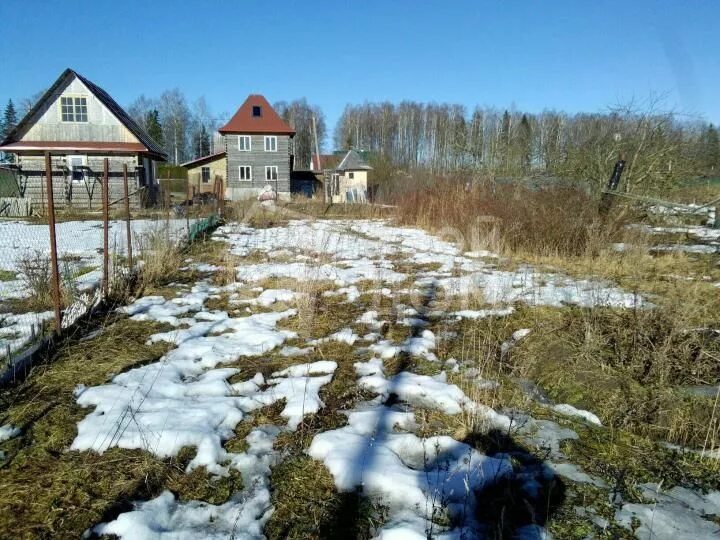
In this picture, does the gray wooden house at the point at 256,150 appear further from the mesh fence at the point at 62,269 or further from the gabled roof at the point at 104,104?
the mesh fence at the point at 62,269

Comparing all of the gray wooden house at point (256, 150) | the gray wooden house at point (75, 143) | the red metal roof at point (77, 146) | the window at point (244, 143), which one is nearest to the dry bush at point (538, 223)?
the gray wooden house at point (75, 143)

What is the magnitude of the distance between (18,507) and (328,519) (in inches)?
52.0

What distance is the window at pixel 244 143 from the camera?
31734 millimetres

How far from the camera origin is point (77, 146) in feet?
67.9

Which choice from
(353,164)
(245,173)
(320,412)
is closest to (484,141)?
(353,164)

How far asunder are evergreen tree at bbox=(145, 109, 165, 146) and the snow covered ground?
216ft

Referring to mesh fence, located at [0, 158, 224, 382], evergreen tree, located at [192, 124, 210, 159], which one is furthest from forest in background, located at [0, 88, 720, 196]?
mesh fence, located at [0, 158, 224, 382]

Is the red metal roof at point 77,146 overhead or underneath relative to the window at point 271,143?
underneath

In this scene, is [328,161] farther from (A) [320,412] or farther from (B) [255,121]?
(A) [320,412]

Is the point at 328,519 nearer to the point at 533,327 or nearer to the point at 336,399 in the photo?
the point at 336,399

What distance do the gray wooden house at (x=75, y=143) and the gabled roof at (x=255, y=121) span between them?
1026cm

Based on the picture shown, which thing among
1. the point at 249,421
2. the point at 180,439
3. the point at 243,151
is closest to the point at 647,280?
Answer: the point at 249,421

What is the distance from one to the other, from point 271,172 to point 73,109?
42.9ft

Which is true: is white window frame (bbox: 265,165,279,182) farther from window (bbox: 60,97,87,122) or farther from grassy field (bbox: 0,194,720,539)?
grassy field (bbox: 0,194,720,539)
